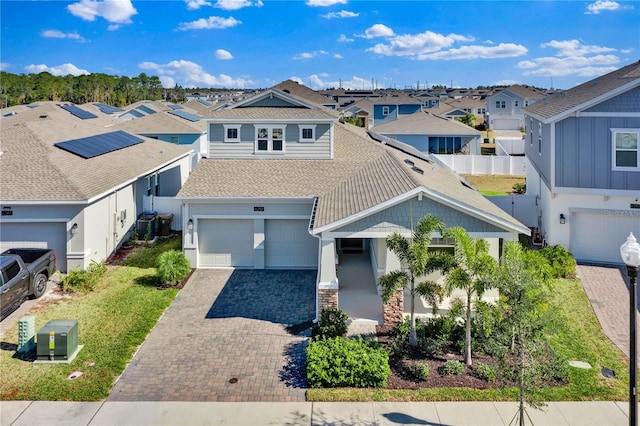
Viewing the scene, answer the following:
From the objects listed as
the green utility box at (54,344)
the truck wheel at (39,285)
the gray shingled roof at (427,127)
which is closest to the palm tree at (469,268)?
the green utility box at (54,344)

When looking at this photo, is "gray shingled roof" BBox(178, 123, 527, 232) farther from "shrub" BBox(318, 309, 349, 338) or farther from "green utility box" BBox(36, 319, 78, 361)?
"green utility box" BBox(36, 319, 78, 361)

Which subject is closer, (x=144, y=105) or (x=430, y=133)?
(x=430, y=133)

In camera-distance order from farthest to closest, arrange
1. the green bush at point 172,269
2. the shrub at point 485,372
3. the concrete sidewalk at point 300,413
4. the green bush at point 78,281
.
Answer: the green bush at point 172,269
the green bush at point 78,281
the shrub at point 485,372
the concrete sidewalk at point 300,413

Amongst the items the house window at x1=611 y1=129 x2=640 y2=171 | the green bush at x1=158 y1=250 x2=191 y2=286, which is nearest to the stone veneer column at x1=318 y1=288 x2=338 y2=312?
the green bush at x1=158 y1=250 x2=191 y2=286

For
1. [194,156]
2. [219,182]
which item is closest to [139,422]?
[219,182]

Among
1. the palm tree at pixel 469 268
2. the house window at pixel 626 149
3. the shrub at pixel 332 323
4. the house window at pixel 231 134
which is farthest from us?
the house window at pixel 231 134

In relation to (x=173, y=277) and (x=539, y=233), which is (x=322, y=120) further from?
(x=539, y=233)

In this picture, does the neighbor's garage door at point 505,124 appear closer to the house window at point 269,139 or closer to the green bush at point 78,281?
the house window at point 269,139
